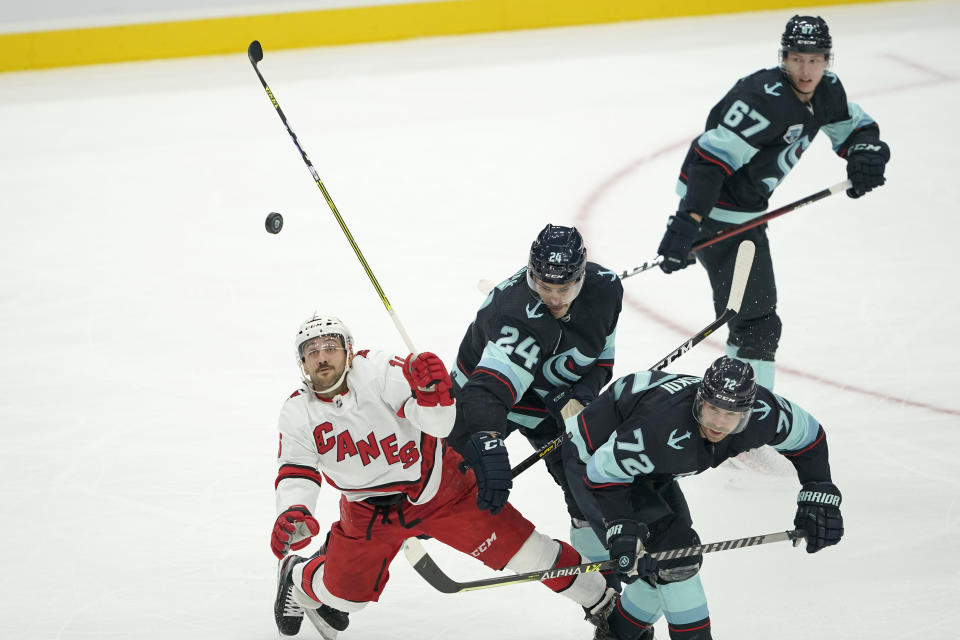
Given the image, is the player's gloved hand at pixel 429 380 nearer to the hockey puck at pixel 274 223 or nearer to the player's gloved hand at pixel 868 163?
the hockey puck at pixel 274 223

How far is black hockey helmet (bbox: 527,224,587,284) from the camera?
Result: 8.76 ft

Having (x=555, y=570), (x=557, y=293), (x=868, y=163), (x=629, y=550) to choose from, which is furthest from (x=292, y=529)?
(x=868, y=163)

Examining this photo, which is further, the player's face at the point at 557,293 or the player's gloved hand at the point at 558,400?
the player's gloved hand at the point at 558,400

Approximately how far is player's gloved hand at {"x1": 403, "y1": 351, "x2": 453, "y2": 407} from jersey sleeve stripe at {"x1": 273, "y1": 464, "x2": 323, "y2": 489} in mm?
297

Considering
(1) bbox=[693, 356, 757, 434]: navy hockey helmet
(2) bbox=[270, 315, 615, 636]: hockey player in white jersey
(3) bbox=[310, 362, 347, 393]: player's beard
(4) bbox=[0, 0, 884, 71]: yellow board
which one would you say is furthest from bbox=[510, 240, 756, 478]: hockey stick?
(4) bbox=[0, 0, 884, 71]: yellow board

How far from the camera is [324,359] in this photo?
254 cm

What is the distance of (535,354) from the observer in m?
2.75

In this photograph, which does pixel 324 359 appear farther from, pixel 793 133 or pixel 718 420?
pixel 793 133

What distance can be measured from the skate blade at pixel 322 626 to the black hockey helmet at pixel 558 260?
3.38 ft

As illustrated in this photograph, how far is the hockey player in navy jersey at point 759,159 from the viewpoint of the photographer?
11.0ft

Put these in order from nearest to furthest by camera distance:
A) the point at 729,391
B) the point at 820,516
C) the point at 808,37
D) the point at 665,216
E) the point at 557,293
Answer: the point at 729,391 → the point at 820,516 → the point at 557,293 → the point at 808,37 → the point at 665,216

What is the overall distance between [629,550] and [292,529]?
0.73 metres

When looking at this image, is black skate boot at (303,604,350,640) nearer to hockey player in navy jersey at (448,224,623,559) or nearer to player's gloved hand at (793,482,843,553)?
hockey player in navy jersey at (448,224,623,559)

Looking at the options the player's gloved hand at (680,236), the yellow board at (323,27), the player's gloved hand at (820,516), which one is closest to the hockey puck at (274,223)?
the player's gloved hand at (680,236)
